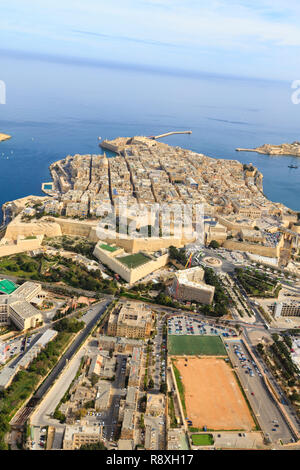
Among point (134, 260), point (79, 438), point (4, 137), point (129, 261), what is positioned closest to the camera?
point (79, 438)

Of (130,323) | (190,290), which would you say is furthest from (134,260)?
(130,323)

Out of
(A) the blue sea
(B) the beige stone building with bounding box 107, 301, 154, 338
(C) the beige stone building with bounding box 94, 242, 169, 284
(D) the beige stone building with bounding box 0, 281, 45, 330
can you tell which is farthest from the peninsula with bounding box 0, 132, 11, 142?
(B) the beige stone building with bounding box 107, 301, 154, 338

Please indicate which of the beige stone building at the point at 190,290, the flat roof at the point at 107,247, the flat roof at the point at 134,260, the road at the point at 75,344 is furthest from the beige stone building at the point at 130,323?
the flat roof at the point at 107,247

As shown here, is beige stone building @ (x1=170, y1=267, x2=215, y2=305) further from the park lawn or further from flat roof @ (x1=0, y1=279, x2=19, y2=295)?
flat roof @ (x1=0, y1=279, x2=19, y2=295)

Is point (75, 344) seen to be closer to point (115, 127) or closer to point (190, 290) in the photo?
point (190, 290)

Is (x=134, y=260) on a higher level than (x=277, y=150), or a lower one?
lower
